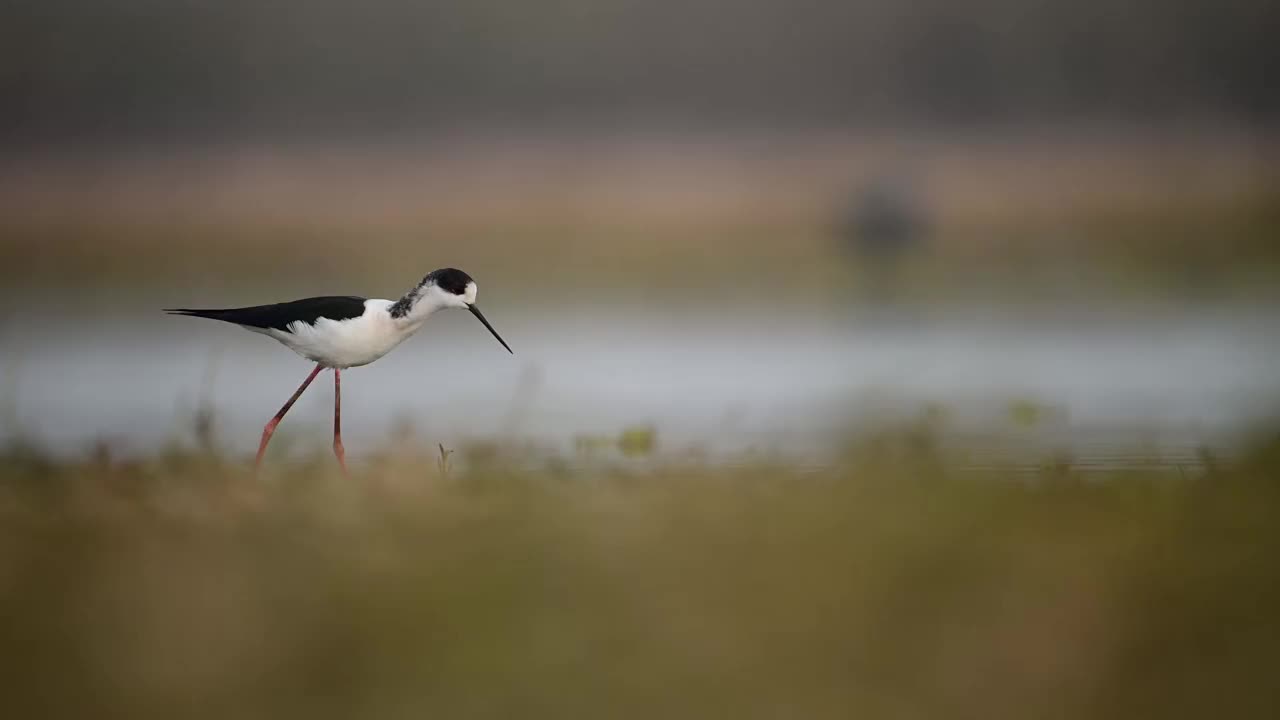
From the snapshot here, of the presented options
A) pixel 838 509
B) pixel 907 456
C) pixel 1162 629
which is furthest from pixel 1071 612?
pixel 907 456

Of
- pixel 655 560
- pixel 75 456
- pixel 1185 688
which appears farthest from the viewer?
pixel 75 456

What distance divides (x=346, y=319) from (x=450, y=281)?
0.71 feet

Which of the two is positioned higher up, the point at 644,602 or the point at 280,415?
the point at 280,415

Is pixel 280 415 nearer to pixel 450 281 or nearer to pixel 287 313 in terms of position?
pixel 287 313

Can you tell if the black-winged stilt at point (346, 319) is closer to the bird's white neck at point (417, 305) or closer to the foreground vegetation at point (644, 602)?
the bird's white neck at point (417, 305)

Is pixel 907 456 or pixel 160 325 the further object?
pixel 160 325

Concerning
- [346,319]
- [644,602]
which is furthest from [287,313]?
[644,602]

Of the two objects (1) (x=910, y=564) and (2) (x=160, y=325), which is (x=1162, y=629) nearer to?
(1) (x=910, y=564)

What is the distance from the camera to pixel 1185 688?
4.38 ft

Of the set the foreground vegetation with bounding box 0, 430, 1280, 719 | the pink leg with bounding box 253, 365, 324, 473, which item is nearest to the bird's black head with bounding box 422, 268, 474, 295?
the pink leg with bounding box 253, 365, 324, 473

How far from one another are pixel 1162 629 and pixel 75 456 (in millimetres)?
1689

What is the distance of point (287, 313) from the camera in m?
2.50

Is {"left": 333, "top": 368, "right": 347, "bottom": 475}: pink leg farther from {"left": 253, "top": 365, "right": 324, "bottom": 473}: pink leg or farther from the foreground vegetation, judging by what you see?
the foreground vegetation

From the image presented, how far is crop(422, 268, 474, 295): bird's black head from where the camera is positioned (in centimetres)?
253
